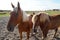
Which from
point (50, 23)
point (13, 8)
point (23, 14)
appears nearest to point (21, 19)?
point (23, 14)

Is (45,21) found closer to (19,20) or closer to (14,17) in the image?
(19,20)

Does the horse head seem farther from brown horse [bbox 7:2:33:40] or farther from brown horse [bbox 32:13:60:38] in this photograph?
brown horse [bbox 32:13:60:38]

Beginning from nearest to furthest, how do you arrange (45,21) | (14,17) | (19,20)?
(14,17) < (45,21) < (19,20)

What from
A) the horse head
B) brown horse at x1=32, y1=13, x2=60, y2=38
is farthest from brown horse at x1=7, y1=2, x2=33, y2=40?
brown horse at x1=32, y1=13, x2=60, y2=38

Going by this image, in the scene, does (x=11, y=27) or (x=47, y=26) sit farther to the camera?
(x=47, y=26)

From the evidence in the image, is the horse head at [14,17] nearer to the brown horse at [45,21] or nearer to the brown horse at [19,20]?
the brown horse at [19,20]

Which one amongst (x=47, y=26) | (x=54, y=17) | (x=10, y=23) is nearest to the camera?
(x=10, y=23)

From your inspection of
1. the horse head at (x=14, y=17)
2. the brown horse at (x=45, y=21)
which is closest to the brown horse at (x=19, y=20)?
the horse head at (x=14, y=17)

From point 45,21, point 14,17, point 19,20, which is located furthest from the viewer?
point 19,20

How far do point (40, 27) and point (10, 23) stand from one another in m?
1.54

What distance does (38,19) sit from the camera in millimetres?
9086

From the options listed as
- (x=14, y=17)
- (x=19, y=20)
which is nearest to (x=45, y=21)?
(x=19, y=20)

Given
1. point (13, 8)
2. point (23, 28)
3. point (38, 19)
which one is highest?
point (13, 8)

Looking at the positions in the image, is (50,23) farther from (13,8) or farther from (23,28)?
(13,8)
